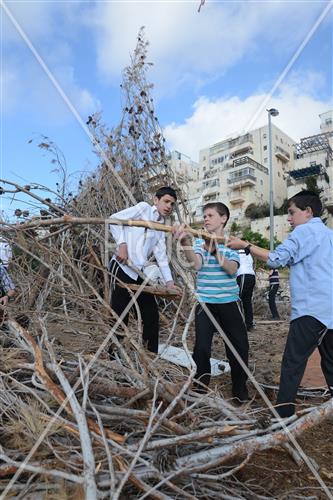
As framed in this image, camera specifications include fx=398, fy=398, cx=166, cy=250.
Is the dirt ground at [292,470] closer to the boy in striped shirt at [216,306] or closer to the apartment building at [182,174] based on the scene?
the boy in striped shirt at [216,306]

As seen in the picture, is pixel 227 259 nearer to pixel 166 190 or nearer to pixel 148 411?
pixel 166 190

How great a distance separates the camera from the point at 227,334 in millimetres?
2695

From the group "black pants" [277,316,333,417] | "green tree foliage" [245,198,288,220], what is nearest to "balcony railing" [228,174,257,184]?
"green tree foliage" [245,198,288,220]

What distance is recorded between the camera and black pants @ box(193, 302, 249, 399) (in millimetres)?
2578

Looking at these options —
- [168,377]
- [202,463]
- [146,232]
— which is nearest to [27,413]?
[202,463]

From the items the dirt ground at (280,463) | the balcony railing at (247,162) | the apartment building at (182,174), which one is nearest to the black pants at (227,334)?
the dirt ground at (280,463)

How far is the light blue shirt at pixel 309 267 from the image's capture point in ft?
7.30

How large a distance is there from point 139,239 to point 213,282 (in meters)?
0.74

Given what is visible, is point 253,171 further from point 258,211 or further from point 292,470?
point 292,470

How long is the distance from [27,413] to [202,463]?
2.20 feet

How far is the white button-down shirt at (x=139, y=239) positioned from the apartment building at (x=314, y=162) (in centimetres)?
3928

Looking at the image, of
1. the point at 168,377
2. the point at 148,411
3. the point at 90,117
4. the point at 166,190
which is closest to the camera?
the point at 148,411

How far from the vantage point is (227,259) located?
106 inches

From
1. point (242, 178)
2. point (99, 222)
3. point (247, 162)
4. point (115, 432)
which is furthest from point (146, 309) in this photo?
point (247, 162)
